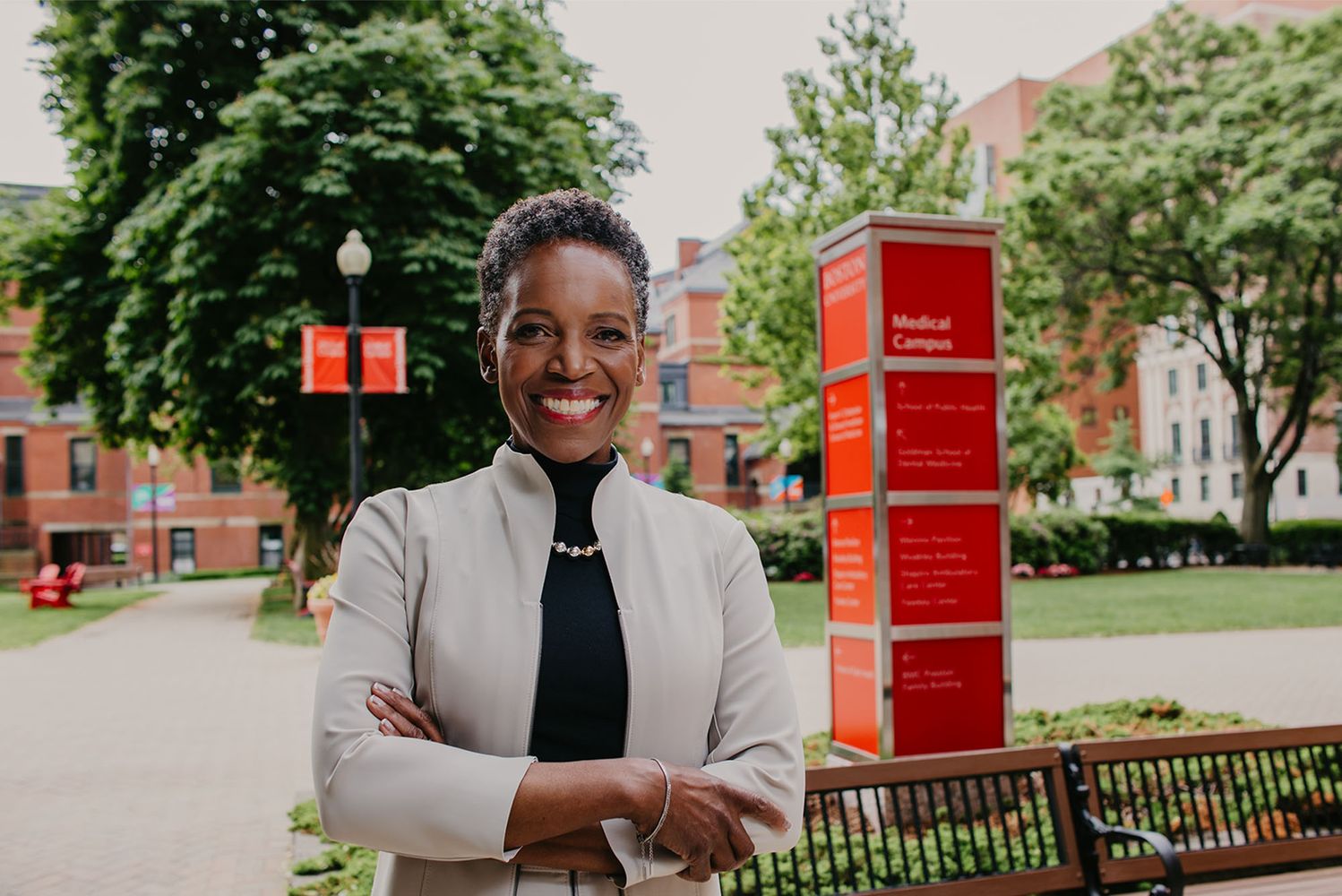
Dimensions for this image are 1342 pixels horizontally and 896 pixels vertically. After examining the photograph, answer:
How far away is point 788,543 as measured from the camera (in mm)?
29766

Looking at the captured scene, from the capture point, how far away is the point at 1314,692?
11.5 m

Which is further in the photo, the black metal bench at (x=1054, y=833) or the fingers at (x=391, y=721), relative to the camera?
the black metal bench at (x=1054, y=833)

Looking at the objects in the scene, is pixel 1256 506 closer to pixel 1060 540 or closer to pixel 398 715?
pixel 1060 540

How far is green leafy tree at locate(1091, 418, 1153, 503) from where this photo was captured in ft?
199

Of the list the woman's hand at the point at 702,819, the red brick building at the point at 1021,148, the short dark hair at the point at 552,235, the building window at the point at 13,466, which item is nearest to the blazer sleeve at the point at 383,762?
the woman's hand at the point at 702,819

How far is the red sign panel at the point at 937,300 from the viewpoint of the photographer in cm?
640

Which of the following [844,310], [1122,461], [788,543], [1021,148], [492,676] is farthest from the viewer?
[1122,461]

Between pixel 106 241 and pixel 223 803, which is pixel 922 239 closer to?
pixel 223 803

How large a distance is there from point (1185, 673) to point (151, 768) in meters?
10.7

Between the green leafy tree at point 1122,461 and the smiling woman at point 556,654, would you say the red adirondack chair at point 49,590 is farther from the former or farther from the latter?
the green leafy tree at point 1122,461

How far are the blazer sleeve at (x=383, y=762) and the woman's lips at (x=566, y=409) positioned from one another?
320 mm

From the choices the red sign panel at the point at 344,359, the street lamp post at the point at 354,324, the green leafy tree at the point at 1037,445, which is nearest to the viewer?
the street lamp post at the point at 354,324

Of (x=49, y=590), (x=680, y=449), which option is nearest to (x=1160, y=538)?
(x=680, y=449)

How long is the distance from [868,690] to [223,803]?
15.1 feet
